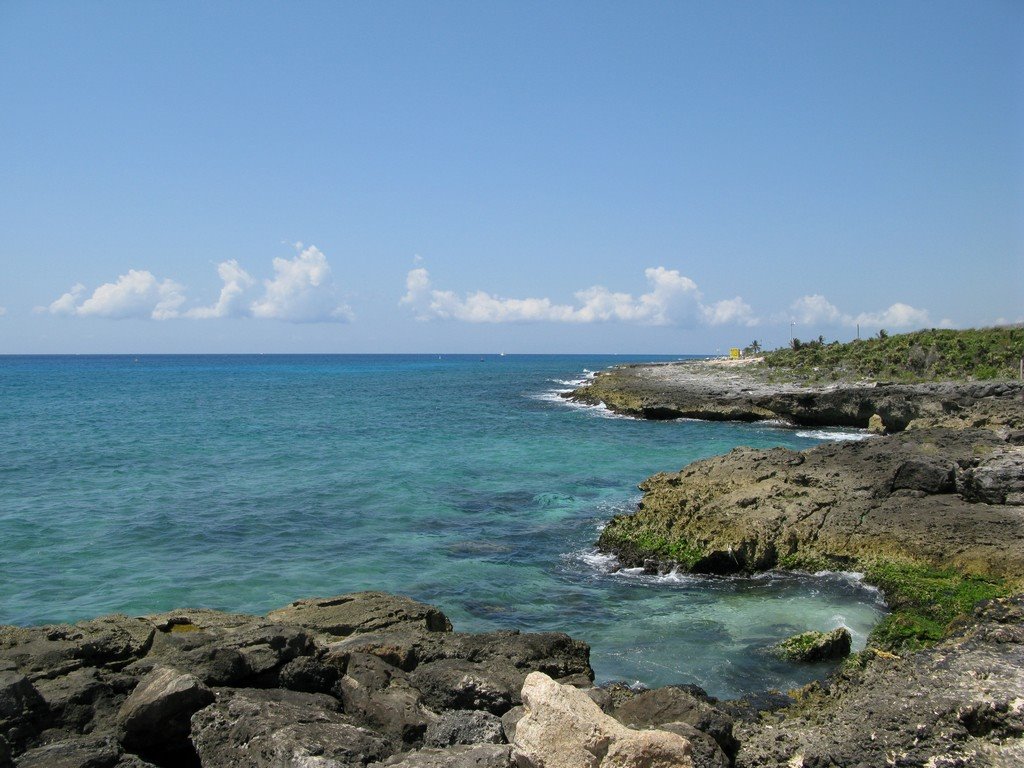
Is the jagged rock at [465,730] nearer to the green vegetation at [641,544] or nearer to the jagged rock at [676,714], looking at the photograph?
the jagged rock at [676,714]

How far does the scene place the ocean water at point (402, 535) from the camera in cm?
1348

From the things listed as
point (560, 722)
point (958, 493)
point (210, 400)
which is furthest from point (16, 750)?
point (210, 400)

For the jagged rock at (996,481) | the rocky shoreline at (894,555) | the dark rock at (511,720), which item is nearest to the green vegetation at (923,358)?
the rocky shoreline at (894,555)

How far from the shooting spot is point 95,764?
20.3 feet

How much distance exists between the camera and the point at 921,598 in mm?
13305

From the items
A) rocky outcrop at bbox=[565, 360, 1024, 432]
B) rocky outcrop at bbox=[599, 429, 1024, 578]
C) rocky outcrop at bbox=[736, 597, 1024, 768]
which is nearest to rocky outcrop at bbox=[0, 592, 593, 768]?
rocky outcrop at bbox=[736, 597, 1024, 768]

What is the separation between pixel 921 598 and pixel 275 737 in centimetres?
1184

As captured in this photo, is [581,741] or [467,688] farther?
[467,688]

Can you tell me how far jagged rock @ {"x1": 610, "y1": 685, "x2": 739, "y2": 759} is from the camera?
7238 mm

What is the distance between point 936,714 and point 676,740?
118 inches

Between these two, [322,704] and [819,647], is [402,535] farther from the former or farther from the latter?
[322,704]

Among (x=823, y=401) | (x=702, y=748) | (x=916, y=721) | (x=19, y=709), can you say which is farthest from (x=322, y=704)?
(x=823, y=401)

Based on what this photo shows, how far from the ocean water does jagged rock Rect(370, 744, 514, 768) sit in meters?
5.54

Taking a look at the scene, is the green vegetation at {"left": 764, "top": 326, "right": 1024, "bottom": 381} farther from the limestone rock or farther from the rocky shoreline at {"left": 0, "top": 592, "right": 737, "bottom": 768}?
the rocky shoreline at {"left": 0, "top": 592, "right": 737, "bottom": 768}
